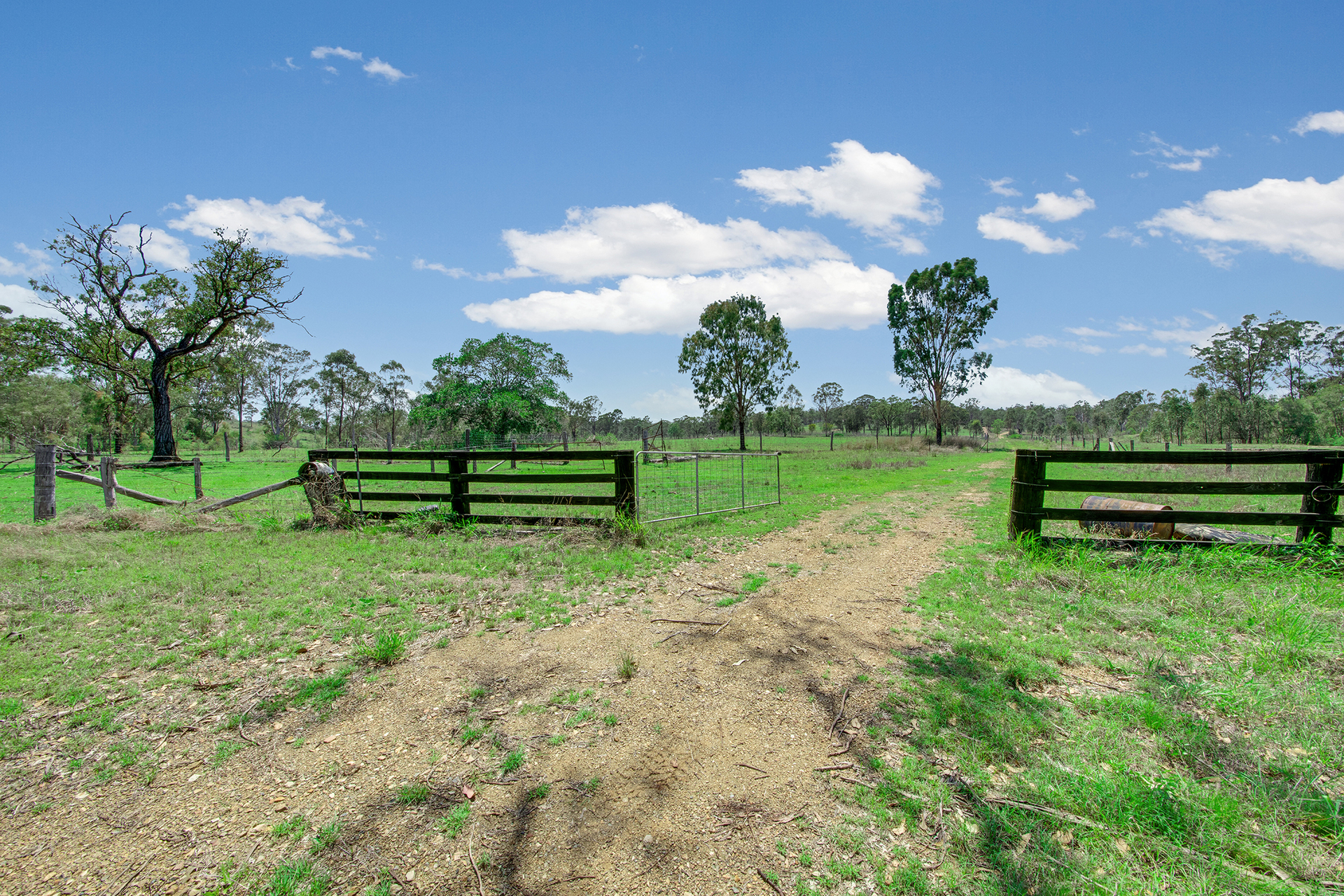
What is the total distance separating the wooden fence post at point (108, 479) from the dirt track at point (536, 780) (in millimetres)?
9249

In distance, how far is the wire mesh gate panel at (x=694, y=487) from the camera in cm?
954

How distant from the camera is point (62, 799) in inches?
106

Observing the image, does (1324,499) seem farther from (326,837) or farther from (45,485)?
(45,485)

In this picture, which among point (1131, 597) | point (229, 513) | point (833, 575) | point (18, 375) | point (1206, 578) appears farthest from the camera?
point (18, 375)

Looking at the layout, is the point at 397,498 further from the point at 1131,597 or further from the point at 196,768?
the point at 1131,597

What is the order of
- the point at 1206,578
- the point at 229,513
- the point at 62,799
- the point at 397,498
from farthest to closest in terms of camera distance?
the point at 229,513, the point at 397,498, the point at 1206,578, the point at 62,799

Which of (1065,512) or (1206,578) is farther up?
(1065,512)

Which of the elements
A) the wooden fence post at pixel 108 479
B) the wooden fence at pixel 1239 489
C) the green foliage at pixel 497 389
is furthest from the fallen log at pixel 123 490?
the green foliage at pixel 497 389

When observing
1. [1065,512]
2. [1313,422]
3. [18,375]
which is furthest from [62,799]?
[1313,422]

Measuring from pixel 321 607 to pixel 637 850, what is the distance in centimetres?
443

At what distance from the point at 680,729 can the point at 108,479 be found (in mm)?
12160

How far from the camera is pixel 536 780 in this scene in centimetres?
275

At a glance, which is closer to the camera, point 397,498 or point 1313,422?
point 397,498

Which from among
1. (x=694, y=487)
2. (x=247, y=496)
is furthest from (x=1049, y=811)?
(x=247, y=496)
